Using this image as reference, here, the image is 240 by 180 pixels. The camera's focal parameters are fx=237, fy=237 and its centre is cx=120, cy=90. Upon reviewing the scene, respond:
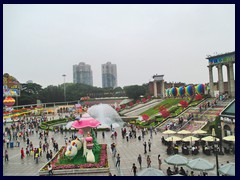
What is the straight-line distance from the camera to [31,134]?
114 ft

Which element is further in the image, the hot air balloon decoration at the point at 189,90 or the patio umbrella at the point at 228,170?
the hot air balloon decoration at the point at 189,90

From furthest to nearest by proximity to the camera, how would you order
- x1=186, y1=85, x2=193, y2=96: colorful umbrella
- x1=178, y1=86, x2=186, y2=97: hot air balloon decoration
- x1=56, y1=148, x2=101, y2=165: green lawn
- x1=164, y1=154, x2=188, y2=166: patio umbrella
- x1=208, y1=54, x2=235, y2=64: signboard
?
x1=178, y1=86, x2=186, y2=97: hot air balloon decoration < x1=186, y1=85, x2=193, y2=96: colorful umbrella < x1=208, y1=54, x2=235, y2=64: signboard < x1=56, y1=148, x2=101, y2=165: green lawn < x1=164, y1=154, x2=188, y2=166: patio umbrella

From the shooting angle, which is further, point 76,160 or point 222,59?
point 222,59

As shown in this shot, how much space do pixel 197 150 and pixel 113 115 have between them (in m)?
26.2

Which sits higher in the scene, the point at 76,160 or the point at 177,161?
the point at 177,161

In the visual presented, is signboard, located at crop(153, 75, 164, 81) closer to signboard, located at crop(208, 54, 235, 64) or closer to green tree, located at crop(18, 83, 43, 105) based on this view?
signboard, located at crop(208, 54, 235, 64)

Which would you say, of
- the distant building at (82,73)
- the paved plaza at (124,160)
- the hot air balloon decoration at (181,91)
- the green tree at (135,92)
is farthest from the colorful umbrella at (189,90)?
the distant building at (82,73)

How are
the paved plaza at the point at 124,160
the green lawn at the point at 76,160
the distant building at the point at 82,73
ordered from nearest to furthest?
the paved plaza at the point at 124,160 < the green lawn at the point at 76,160 < the distant building at the point at 82,73

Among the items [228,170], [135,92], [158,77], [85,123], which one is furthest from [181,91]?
[228,170]

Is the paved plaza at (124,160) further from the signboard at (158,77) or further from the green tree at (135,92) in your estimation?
the green tree at (135,92)

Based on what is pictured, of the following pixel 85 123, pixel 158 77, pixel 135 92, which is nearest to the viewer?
pixel 85 123

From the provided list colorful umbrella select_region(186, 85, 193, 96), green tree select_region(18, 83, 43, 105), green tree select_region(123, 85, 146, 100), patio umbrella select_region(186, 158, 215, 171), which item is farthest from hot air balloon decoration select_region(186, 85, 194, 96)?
green tree select_region(18, 83, 43, 105)

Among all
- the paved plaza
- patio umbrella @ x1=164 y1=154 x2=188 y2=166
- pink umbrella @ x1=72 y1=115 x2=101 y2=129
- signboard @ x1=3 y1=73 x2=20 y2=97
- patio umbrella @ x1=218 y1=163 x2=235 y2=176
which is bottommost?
the paved plaza

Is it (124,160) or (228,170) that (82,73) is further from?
(228,170)
